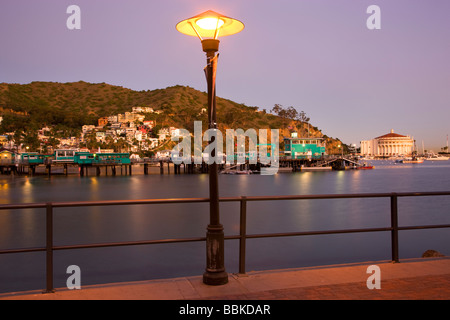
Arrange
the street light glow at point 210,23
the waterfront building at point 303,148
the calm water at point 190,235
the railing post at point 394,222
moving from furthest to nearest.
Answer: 1. the waterfront building at point 303,148
2. the calm water at point 190,235
3. the railing post at point 394,222
4. the street light glow at point 210,23

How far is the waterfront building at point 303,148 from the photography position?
12088 cm

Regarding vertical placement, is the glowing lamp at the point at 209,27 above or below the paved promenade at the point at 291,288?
above

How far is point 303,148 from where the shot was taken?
123 metres

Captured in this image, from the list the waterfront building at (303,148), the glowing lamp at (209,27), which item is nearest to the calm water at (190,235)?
the glowing lamp at (209,27)

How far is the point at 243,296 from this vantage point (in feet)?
17.0

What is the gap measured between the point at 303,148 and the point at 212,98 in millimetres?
119504

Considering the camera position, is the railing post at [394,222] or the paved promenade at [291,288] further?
the railing post at [394,222]

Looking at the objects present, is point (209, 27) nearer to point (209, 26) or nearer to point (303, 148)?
point (209, 26)

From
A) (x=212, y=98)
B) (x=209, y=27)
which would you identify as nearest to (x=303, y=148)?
(x=209, y=27)

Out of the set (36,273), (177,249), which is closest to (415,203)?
(177,249)

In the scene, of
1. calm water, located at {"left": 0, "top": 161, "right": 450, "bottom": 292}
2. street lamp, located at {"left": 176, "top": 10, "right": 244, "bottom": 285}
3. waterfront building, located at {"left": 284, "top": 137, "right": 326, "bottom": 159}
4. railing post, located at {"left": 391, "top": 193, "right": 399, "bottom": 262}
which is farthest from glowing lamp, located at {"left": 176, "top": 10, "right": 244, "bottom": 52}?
waterfront building, located at {"left": 284, "top": 137, "right": 326, "bottom": 159}

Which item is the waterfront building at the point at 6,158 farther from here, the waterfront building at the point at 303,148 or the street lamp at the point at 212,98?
the street lamp at the point at 212,98

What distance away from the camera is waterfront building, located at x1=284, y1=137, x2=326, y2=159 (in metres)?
121

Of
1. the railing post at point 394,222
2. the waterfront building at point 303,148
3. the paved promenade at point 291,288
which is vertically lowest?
the paved promenade at point 291,288
